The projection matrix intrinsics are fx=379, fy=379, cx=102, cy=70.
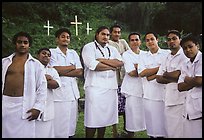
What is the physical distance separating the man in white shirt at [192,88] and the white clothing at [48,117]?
1749 mm

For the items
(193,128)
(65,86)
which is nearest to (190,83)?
(193,128)

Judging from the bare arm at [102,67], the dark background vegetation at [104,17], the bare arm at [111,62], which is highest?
the dark background vegetation at [104,17]

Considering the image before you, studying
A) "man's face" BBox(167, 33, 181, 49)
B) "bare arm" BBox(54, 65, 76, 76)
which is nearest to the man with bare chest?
"bare arm" BBox(54, 65, 76, 76)

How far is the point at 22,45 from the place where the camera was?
470cm

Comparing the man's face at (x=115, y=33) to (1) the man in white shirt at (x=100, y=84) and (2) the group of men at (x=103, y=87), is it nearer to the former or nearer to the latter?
(2) the group of men at (x=103, y=87)

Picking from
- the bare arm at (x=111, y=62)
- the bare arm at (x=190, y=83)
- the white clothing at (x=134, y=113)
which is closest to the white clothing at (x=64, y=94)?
the bare arm at (x=111, y=62)

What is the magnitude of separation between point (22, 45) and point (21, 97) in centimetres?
64

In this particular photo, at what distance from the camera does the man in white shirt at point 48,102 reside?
16.3ft

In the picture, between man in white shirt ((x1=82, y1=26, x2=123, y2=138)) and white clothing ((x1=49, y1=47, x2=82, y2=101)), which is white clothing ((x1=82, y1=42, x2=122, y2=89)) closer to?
man in white shirt ((x1=82, y1=26, x2=123, y2=138))

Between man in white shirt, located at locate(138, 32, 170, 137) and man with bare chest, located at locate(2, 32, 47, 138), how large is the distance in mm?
1712

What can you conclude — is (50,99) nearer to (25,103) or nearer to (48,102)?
(48,102)

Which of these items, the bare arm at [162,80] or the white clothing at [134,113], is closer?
the bare arm at [162,80]

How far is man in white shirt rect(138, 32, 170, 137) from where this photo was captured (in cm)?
561

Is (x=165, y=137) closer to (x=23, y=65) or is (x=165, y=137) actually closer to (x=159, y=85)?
(x=159, y=85)
